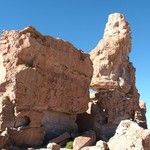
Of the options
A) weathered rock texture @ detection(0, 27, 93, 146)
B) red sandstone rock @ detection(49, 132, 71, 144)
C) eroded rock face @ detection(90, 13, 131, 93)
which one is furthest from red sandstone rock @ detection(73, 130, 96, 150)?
eroded rock face @ detection(90, 13, 131, 93)

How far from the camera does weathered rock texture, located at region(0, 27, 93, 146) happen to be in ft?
80.4

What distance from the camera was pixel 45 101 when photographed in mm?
26516

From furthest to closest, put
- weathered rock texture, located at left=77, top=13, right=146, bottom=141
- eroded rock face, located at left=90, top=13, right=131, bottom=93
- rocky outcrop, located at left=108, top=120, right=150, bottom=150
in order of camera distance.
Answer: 1. eroded rock face, located at left=90, top=13, right=131, bottom=93
2. weathered rock texture, located at left=77, top=13, right=146, bottom=141
3. rocky outcrop, located at left=108, top=120, right=150, bottom=150

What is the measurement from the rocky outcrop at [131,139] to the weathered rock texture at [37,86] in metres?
7.72

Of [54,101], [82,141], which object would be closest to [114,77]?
[54,101]

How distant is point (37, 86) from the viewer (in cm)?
2595

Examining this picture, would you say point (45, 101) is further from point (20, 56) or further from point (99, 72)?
point (99, 72)

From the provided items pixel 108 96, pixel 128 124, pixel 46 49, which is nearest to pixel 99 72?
pixel 108 96

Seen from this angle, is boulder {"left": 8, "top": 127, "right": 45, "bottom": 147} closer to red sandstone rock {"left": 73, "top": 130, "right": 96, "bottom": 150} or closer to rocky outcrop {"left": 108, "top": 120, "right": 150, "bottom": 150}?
red sandstone rock {"left": 73, "top": 130, "right": 96, "bottom": 150}

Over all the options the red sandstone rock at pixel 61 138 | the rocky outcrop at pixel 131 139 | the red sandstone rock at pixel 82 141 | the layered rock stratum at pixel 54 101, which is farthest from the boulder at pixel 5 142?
the rocky outcrop at pixel 131 139

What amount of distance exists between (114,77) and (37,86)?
12589 millimetres

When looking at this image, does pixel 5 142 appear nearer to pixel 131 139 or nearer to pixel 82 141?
pixel 82 141

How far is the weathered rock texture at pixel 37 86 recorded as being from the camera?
24.5 meters

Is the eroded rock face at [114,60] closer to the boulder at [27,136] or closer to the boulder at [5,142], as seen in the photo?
the boulder at [27,136]
